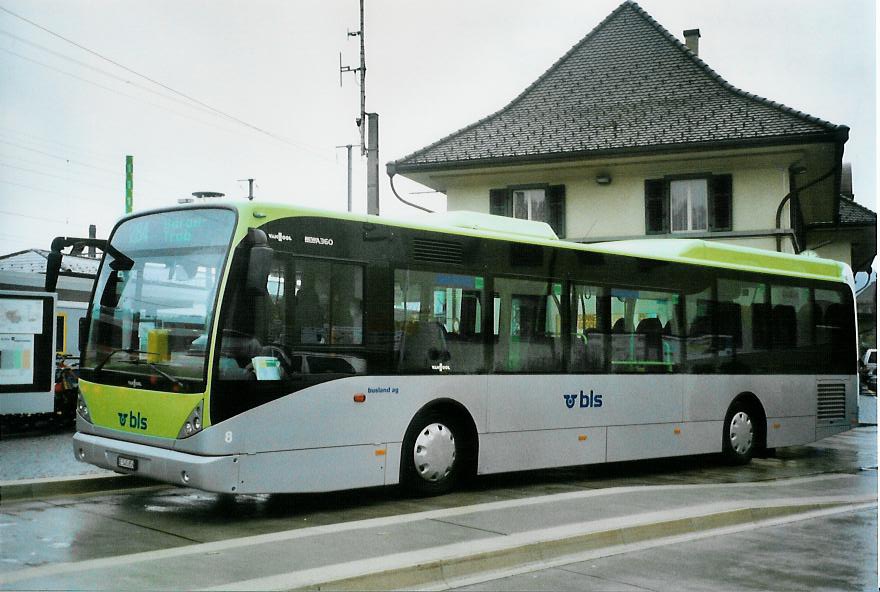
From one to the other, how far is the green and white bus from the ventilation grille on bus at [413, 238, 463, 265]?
2cm

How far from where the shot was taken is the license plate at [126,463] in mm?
8660

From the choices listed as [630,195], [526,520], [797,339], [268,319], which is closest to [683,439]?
[797,339]

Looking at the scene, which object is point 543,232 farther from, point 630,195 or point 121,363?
point 630,195

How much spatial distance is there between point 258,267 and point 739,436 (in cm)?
845

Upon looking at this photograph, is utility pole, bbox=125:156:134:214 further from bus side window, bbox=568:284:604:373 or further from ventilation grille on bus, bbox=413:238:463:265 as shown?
bus side window, bbox=568:284:604:373

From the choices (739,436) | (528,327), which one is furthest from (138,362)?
(739,436)

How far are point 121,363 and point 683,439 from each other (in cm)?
746

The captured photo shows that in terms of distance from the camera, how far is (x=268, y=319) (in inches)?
343

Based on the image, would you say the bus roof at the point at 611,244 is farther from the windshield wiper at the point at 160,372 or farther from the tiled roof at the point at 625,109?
the tiled roof at the point at 625,109

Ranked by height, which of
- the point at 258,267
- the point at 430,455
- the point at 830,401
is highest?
the point at 258,267

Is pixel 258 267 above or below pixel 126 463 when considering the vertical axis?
above

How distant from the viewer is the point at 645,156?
2427 cm

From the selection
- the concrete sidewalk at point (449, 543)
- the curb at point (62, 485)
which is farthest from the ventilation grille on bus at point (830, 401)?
the curb at point (62, 485)

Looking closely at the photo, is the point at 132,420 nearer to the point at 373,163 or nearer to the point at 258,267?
the point at 258,267
